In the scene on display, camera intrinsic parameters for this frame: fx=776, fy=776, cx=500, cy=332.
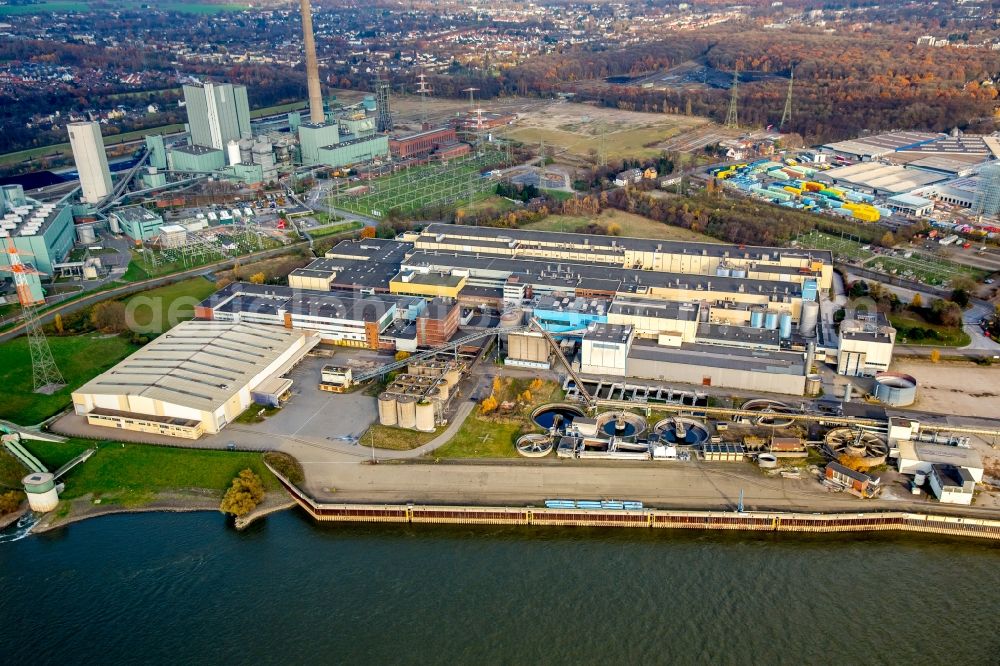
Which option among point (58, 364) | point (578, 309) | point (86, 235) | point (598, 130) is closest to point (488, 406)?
point (578, 309)

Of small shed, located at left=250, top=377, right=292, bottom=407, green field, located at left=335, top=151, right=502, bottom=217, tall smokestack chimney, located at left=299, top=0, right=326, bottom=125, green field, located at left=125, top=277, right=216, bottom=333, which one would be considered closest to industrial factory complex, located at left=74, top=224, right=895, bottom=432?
small shed, located at left=250, top=377, right=292, bottom=407

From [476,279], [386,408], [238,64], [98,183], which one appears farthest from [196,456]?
[238,64]

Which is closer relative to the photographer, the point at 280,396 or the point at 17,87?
the point at 280,396

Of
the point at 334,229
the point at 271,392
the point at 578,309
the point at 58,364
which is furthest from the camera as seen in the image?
the point at 334,229

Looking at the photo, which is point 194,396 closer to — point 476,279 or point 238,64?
point 476,279

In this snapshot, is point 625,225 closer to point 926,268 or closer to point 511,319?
point 926,268
